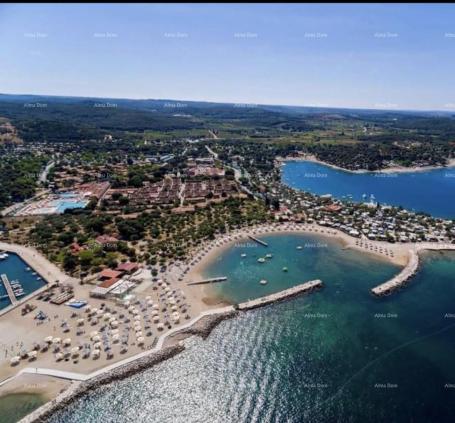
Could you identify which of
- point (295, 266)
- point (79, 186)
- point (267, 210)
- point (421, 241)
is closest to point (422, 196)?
point (421, 241)

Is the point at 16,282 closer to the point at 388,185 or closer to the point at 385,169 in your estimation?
the point at 388,185

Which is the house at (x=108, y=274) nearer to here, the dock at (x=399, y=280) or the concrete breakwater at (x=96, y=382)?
A: the concrete breakwater at (x=96, y=382)

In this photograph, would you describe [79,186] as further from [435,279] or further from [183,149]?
[435,279]

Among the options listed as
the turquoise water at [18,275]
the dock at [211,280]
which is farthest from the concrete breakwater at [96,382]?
the turquoise water at [18,275]

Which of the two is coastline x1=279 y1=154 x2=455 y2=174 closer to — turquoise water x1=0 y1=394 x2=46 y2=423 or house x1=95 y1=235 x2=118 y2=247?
house x1=95 y1=235 x2=118 y2=247

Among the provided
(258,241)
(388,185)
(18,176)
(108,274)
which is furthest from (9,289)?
(388,185)

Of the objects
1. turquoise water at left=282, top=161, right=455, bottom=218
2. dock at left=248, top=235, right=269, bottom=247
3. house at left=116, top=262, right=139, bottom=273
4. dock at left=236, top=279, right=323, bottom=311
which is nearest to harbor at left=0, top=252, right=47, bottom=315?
house at left=116, top=262, right=139, bottom=273
